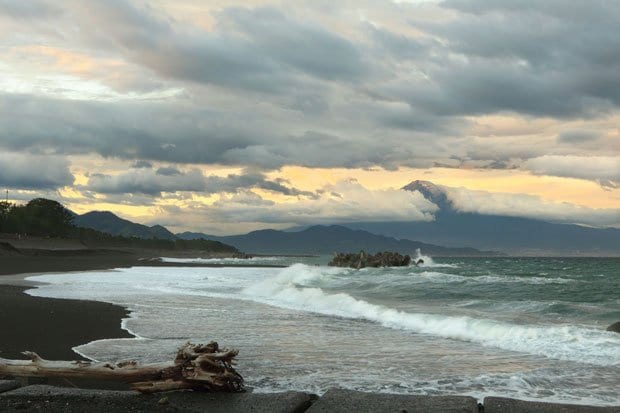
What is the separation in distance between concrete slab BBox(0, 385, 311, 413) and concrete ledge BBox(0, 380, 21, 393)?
21 cm

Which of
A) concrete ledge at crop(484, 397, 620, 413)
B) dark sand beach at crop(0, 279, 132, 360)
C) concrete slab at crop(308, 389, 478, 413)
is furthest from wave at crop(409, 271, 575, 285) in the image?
concrete slab at crop(308, 389, 478, 413)

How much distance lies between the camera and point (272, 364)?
9992mm

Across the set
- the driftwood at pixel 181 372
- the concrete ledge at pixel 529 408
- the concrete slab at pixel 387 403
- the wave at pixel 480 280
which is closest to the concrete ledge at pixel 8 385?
the driftwood at pixel 181 372

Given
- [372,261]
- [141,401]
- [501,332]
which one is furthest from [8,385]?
[372,261]

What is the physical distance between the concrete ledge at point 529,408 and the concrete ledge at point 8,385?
18.5 ft

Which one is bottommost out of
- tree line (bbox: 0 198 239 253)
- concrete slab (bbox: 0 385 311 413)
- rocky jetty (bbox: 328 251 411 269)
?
rocky jetty (bbox: 328 251 411 269)

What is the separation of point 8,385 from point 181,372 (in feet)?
6.88

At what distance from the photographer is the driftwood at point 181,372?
288 inches

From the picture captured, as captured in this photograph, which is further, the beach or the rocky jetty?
the rocky jetty

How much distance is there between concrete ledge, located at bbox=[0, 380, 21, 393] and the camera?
7.22 metres

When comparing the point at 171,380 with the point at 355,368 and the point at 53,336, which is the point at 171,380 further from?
the point at 53,336

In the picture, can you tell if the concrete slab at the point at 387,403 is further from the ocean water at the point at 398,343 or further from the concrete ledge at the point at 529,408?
the ocean water at the point at 398,343

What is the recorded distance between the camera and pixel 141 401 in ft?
22.4

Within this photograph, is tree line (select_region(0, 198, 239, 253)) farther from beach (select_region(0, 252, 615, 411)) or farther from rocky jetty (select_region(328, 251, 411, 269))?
beach (select_region(0, 252, 615, 411))
